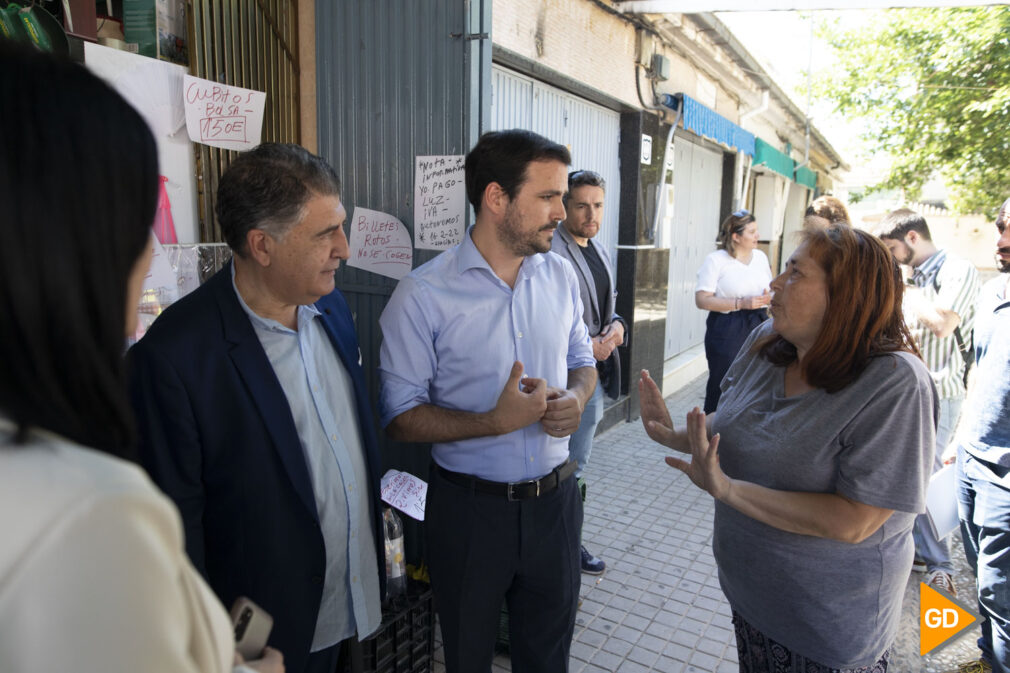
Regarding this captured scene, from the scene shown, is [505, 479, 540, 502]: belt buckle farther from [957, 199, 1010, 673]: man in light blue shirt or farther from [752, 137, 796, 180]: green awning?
[752, 137, 796, 180]: green awning

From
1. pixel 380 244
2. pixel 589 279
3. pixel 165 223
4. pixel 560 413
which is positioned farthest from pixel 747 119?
pixel 165 223

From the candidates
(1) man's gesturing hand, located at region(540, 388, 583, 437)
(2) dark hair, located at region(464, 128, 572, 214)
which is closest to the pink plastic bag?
(2) dark hair, located at region(464, 128, 572, 214)

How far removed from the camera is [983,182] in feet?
39.9

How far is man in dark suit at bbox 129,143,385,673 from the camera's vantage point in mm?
1492

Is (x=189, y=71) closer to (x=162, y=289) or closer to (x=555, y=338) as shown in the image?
(x=162, y=289)

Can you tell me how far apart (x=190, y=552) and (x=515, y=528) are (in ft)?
3.06

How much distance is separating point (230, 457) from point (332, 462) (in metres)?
0.28

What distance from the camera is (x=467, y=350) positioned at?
2012mm

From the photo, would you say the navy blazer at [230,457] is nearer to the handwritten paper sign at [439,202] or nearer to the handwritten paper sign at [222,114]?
the handwritten paper sign at [222,114]

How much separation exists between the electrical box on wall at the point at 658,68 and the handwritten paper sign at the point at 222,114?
4564 millimetres

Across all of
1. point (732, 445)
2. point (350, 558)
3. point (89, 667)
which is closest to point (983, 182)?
point (732, 445)

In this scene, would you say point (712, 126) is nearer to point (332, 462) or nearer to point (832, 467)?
point (832, 467)

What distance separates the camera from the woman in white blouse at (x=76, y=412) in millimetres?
507

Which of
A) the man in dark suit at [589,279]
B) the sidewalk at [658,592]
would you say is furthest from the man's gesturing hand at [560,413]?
the sidewalk at [658,592]
